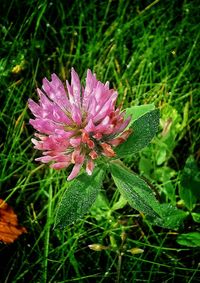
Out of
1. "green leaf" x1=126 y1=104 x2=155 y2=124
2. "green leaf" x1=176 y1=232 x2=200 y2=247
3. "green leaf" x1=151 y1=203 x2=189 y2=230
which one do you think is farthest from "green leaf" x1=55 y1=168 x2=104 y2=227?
"green leaf" x1=176 y1=232 x2=200 y2=247

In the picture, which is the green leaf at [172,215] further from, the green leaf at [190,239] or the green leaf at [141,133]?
the green leaf at [141,133]

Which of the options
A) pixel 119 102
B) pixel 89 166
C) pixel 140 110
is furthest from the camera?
pixel 119 102

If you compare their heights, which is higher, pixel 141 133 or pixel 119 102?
pixel 141 133

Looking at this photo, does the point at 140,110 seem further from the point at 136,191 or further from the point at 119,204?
the point at 119,204

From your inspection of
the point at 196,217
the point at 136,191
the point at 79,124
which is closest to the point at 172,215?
the point at 196,217

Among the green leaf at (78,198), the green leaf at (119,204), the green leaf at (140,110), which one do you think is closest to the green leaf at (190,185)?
the green leaf at (119,204)

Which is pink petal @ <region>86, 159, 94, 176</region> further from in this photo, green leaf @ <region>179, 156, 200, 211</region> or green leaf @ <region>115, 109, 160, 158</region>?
green leaf @ <region>179, 156, 200, 211</region>
